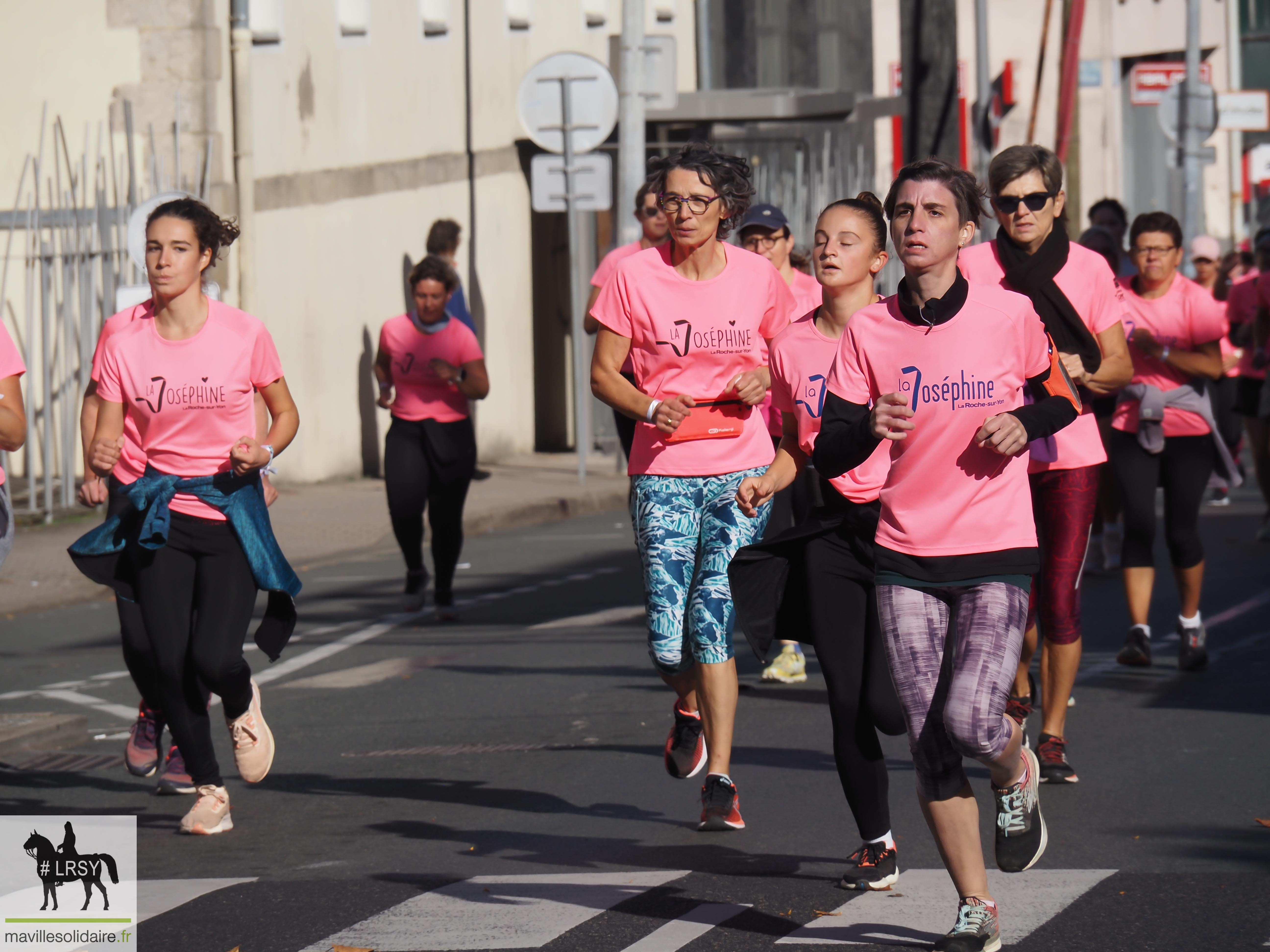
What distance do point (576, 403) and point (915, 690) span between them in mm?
13991

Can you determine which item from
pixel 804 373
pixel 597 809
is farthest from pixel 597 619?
pixel 804 373

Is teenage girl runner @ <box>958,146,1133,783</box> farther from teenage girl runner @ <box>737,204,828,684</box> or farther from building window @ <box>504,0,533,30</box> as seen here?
building window @ <box>504,0,533,30</box>

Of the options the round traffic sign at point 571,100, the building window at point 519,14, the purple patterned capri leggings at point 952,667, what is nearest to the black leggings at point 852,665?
the purple patterned capri leggings at point 952,667

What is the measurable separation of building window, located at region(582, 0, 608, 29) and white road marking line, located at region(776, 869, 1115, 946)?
19935mm

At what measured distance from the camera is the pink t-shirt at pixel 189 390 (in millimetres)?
6305

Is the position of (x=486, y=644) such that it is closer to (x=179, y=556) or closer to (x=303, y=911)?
(x=179, y=556)

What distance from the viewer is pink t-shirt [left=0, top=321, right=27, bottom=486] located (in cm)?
567

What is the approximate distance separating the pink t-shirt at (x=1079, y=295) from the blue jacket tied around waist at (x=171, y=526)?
228 centimetres

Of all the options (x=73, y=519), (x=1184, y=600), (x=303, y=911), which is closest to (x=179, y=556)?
(x=303, y=911)

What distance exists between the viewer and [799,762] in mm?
7188

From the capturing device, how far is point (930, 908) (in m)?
5.19

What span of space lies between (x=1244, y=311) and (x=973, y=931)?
10.3m

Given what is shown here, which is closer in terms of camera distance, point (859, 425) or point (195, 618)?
point (859, 425)

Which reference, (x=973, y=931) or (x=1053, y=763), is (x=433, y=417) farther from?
Result: (x=973, y=931)
